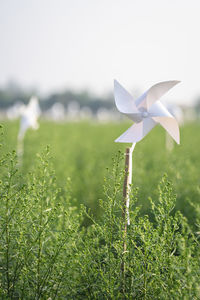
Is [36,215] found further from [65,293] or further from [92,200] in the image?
[92,200]

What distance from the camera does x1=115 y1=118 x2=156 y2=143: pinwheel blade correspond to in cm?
274

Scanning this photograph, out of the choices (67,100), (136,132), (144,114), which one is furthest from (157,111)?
(67,100)

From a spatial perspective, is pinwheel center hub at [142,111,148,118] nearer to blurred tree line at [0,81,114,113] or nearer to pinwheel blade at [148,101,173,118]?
pinwheel blade at [148,101,173,118]

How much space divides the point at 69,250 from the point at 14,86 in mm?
118222

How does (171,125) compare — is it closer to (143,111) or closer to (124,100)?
(143,111)

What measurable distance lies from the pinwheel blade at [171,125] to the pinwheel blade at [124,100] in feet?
0.60

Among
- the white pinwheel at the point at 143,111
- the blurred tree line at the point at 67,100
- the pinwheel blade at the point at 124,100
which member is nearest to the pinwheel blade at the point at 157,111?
the white pinwheel at the point at 143,111

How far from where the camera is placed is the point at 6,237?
2178 millimetres

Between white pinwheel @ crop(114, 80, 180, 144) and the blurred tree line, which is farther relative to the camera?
the blurred tree line

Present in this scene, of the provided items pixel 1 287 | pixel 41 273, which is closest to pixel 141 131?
pixel 41 273

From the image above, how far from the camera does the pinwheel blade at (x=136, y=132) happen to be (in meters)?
2.74

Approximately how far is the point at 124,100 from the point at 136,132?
26 centimetres

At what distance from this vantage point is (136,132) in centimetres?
278

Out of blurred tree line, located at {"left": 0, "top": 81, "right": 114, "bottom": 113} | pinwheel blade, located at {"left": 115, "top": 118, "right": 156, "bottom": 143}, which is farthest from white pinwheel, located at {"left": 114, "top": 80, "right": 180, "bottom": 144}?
blurred tree line, located at {"left": 0, "top": 81, "right": 114, "bottom": 113}
